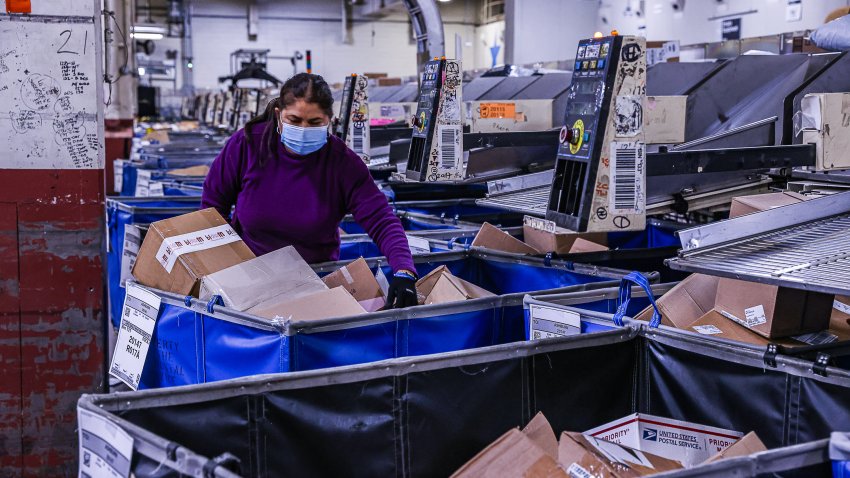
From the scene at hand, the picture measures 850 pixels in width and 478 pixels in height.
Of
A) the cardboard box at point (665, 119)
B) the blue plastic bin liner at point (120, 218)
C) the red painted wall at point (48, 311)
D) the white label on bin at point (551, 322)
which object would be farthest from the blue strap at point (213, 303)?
the blue plastic bin liner at point (120, 218)

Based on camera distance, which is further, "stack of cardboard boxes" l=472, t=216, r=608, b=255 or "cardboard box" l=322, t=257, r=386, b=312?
"stack of cardboard boxes" l=472, t=216, r=608, b=255

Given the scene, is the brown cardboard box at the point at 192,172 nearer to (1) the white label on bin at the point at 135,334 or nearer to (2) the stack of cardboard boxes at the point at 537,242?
(2) the stack of cardboard boxes at the point at 537,242

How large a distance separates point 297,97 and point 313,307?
762 mm

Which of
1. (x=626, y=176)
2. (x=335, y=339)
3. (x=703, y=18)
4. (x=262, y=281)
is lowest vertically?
(x=335, y=339)

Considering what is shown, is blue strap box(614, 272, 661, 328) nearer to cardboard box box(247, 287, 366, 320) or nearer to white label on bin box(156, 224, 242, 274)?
cardboard box box(247, 287, 366, 320)

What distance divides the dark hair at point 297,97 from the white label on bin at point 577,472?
5.22 feet

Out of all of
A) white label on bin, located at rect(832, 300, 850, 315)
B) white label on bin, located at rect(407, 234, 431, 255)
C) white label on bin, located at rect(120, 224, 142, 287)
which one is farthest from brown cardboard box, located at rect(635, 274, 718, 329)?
white label on bin, located at rect(120, 224, 142, 287)

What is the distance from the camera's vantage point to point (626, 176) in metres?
2.96

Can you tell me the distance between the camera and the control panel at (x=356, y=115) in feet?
19.8

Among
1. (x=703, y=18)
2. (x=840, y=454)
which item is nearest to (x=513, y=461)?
(x=840, y=454)

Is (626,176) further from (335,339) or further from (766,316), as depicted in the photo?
(335,339)

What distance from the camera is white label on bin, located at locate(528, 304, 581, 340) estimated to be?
2.53 meters

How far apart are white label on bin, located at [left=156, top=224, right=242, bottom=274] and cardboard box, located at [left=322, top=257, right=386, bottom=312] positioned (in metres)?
0.35

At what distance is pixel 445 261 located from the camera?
12.3ft
